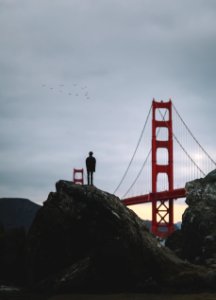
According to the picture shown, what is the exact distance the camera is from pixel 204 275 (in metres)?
14.2

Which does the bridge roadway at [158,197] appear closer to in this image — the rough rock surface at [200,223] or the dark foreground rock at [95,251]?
the rough rock surface at [200,223]

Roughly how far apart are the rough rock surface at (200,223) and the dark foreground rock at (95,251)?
6.90 metres

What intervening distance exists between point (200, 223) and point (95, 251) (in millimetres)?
10067

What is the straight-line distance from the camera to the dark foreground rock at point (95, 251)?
13.9 metres

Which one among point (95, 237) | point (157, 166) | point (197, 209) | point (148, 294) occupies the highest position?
point (157, 166)

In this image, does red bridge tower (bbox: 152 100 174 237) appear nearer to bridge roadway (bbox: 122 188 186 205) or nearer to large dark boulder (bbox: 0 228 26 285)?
bridge roadway (bbox: 122 188 186 205)

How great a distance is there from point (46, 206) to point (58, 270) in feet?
5.82

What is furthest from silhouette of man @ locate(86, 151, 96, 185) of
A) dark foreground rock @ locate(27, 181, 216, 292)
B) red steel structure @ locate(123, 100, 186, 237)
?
red steel structure @ locate(123, 100, 186, 237)

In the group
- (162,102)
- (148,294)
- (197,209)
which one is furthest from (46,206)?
(162,102)

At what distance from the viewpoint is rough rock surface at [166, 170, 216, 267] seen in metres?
22.1

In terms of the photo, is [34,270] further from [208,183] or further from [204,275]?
[208,183]

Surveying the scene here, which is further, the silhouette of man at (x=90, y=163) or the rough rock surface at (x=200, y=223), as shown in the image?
the rough rock surface at (x=200, y=223)

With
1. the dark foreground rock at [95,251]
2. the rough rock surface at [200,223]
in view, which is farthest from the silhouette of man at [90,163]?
the rough rock surface at [200,223]

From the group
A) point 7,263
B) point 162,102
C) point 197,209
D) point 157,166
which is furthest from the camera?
point 162,102
